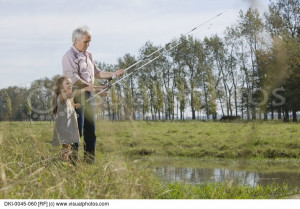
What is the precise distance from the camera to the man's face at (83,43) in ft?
16.8

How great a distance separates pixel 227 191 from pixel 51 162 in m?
1.96

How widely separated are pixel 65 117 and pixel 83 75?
590 millimetres

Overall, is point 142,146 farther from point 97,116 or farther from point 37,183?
point 37,183

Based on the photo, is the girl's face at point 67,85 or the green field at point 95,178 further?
the girl's face at point 67,85

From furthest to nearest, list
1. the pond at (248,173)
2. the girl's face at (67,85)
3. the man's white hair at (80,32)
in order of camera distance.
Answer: the pond at (248,173) < the girl's face at (67,85) < the man's white hair at (80,32)

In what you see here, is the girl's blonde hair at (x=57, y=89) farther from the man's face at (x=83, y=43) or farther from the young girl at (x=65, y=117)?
the man's face at (x=83, y=43)

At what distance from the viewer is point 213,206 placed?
349 centimetres

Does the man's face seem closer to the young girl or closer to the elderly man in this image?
the elderly man

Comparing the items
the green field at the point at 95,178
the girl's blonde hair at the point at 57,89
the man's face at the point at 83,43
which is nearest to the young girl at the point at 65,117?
the girl's blonde hair at the point at 57,89

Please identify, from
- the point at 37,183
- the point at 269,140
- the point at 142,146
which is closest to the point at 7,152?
the point at 37,183

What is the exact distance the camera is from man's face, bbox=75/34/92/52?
511cm

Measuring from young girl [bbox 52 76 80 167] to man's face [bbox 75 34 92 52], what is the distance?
1.37ft

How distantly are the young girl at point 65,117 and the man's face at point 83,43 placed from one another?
0.42m

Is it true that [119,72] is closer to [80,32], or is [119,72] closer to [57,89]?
[80,32]
